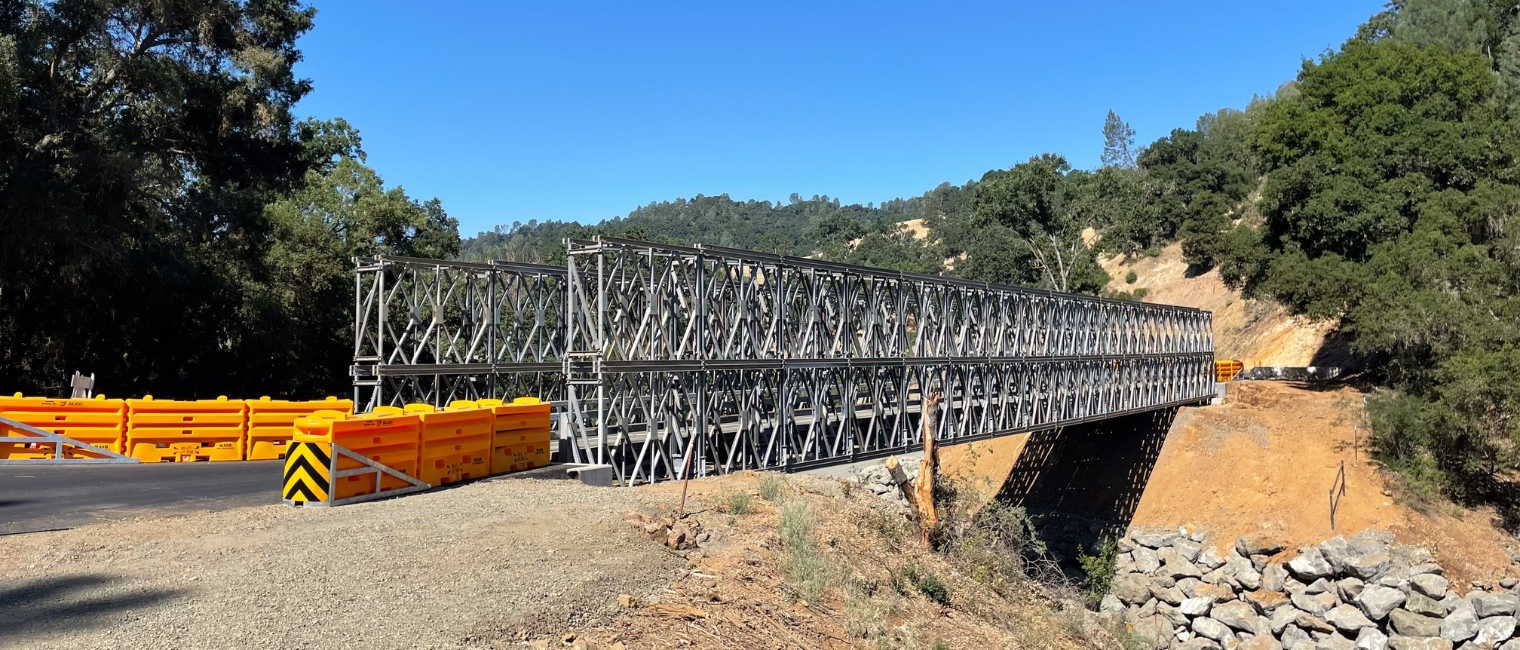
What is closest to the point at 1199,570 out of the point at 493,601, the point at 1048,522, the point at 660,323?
the point at 1048,522

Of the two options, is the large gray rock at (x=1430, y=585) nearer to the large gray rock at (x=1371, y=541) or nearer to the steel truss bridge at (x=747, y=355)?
the large gray rock at (x=1371, y=541)

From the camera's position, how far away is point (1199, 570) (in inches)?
1244

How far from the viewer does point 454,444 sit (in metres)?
16.4

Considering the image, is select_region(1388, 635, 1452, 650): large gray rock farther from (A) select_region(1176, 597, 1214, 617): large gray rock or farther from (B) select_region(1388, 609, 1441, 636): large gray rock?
(A) select_region(1176, 597, 1214, 617): large gray rock

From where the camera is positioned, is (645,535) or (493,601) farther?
(645,535)

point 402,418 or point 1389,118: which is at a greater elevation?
point 1389,118

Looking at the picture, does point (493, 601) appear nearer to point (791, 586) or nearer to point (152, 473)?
point (791, 586)

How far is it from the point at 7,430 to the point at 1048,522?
3342 cm

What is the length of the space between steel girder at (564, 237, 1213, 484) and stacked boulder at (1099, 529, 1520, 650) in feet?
19.5

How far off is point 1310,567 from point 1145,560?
607 centimetres

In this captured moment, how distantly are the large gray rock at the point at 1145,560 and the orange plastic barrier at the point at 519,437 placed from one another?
2328 centimetres

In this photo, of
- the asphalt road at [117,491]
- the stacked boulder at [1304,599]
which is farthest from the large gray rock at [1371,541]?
the asphalt road at [117,491]

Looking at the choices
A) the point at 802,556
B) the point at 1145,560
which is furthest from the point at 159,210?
the point at 1145,560

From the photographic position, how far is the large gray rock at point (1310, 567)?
28.0m
